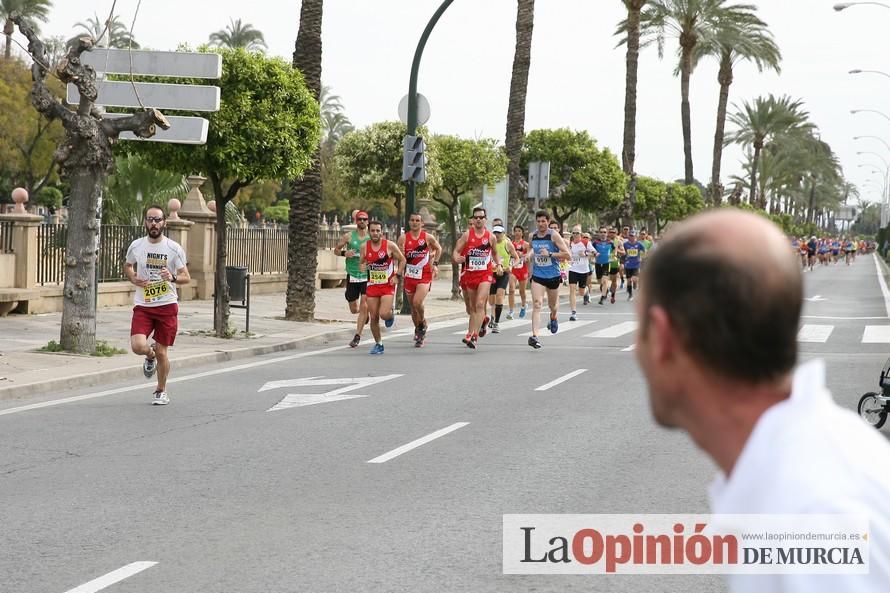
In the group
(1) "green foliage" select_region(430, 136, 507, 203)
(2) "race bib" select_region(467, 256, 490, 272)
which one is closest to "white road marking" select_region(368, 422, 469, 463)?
(2) "race bib" select_region(467, 256, 490, 272)

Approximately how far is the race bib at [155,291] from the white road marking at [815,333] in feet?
37.7

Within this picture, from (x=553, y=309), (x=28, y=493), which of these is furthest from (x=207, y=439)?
(x=553, y=309)

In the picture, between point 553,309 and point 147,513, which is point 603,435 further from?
point 553,309

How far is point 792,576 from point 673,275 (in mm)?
375

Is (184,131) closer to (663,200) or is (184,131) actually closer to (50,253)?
(50,253)

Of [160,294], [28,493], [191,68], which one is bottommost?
[28,493]

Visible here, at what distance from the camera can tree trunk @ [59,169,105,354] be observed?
1491cm

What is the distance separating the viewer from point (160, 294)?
11.6 m

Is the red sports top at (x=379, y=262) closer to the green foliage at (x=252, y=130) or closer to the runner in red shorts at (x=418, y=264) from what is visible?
the runner in red shorts at (x=418, y=264)

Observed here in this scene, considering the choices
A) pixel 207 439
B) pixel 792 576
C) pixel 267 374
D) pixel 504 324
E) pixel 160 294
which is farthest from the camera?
pixel 504 324

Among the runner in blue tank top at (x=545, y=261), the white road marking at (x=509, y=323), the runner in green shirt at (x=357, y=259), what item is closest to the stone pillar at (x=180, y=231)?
the white road marking at (x=509, y=323)

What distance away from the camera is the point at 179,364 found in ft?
49.4

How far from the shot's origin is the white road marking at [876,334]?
64.7 ft

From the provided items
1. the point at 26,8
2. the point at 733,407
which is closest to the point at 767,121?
the point at 26,8
